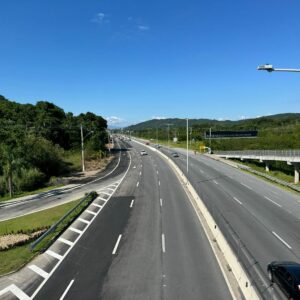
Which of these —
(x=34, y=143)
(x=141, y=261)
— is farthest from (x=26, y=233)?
(x=34, y=143)

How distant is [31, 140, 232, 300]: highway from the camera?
54.1 ft

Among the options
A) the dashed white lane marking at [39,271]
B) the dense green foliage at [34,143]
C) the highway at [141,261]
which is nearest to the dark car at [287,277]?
the highway at [141,261]

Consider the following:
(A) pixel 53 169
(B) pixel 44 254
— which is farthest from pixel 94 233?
(A) pixel 53 169

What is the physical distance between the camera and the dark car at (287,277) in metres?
13.8

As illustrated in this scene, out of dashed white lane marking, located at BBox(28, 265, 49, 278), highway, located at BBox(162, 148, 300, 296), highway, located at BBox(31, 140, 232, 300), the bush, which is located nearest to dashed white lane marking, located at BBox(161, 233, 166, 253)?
highway, located at BBox(31, 140, 232, 300)

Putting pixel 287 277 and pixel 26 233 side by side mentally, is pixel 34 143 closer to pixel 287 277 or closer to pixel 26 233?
pixel 26 233

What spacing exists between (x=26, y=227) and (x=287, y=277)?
78.0 ft

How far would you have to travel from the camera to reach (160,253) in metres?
21.7

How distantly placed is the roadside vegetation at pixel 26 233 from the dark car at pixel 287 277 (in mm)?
13689

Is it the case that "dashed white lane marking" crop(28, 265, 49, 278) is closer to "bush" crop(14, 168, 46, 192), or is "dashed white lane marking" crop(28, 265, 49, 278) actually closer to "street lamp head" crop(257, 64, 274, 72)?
"street lamp head" crop(257, 64, 274, 72)

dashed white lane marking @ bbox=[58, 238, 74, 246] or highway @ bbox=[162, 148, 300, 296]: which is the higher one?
highway @ bbox=[162, 148, 300, 296]

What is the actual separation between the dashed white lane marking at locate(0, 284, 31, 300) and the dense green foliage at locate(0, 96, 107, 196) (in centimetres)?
3594

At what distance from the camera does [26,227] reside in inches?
1246

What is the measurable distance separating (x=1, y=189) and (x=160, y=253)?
1584 inches
